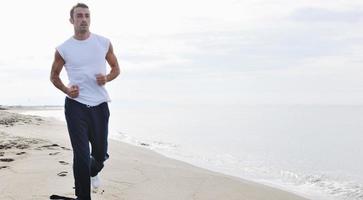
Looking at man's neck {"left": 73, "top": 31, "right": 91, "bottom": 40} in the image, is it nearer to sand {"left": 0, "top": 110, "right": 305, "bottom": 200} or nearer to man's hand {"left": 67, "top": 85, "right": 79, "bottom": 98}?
man's hand {"left": 67, "top": 85, "right": 79, "bottom": 98}

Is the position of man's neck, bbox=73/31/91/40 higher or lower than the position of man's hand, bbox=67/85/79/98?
higher

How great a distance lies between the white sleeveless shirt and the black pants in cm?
8

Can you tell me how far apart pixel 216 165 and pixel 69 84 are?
25.2ft

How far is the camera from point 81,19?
443 cm

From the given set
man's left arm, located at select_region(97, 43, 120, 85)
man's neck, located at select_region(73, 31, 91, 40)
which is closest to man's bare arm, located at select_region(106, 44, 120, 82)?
man's left arm, located at select_region(97, 43, 120, 85)

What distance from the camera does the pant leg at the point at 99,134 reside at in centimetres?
450

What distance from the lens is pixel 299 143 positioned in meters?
19.3

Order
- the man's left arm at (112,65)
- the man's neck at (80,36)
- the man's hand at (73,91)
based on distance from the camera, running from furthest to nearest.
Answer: the man's left arm at (112,65) < the man's neck at (80,36) < the man's hand at (73,91)

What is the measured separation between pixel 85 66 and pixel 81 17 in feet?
1.49

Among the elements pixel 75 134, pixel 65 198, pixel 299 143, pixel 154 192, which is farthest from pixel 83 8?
pixel 299 143

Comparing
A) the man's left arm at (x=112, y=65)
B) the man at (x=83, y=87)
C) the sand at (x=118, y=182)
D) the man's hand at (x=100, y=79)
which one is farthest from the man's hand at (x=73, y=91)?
the sand at (x=118, y=182)

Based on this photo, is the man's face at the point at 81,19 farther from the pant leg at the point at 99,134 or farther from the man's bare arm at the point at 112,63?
the pant leg at the point at 99,134

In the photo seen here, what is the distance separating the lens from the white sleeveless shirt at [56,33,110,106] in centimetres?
440

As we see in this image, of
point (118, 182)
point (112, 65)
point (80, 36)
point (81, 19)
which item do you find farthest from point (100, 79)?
point (118, 182)
